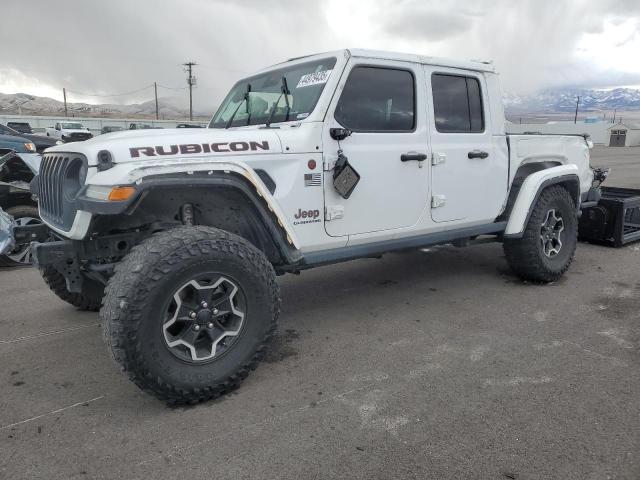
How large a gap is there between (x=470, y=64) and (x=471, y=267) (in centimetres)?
232

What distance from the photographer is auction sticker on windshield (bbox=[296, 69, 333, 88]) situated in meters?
3.62

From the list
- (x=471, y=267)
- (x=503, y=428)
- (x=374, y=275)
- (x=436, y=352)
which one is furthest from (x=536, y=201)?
(x=503, y=428)

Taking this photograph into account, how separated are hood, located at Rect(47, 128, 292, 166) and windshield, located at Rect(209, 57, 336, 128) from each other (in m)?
0.41

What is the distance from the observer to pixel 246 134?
10.5ft

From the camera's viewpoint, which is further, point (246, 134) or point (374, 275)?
point (374, 275)

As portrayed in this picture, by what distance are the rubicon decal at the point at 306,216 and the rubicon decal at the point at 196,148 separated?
479 millimetres

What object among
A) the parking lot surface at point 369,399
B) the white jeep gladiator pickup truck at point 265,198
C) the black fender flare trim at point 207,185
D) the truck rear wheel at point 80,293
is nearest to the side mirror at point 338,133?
the white jeep gladiator pickup truck at point 265,198

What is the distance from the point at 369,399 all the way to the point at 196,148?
175cm

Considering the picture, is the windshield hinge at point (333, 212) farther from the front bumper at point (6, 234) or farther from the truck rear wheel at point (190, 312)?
the front bumper at point (6, 234)

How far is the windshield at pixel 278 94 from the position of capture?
3.62m

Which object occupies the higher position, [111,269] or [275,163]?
[275,163]

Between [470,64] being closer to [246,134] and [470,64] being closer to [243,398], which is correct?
[246,134]

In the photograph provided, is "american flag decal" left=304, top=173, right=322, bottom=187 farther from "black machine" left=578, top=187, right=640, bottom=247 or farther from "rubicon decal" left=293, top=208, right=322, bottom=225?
"black machine" left=578, top=187, right=640, bottom=247

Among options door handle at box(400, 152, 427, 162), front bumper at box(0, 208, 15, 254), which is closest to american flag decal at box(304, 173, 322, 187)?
door handle at box(400, 152, 427, 162)
